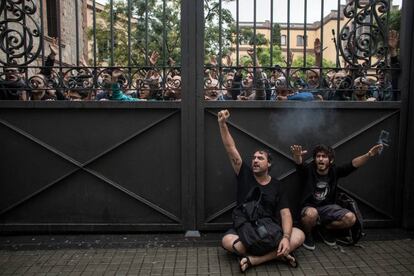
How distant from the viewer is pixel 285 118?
15.8 feet

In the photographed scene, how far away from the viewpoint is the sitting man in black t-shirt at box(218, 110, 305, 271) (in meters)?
3.86

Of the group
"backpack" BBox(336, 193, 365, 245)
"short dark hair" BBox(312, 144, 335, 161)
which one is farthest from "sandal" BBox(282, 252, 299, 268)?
"short dark hair" BBox(312, 144, 335, 161)

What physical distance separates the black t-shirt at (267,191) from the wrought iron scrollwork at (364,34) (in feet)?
6.23

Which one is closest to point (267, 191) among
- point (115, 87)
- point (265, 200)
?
point (265, 200)

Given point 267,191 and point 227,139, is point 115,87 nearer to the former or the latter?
point 227,139

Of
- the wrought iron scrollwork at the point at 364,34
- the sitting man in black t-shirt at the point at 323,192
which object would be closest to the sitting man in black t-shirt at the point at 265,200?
the sitting man in black t-shirt at the point at 323,192

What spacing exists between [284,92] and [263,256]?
2024 mm

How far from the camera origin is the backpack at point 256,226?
3.81 metres

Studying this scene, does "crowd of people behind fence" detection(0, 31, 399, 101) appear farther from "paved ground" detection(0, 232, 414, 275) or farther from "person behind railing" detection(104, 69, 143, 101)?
"paved ground" detection(0, 232, 414, 275)

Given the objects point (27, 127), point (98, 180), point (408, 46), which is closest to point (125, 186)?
point (98, 180)

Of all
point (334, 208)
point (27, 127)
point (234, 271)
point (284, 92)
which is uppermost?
point (284, 92)

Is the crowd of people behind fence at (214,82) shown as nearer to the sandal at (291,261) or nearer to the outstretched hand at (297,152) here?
the outstretched hand at (297,152)

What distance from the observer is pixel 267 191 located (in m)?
4.18

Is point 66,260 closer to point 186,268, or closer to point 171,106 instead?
point 186,268
